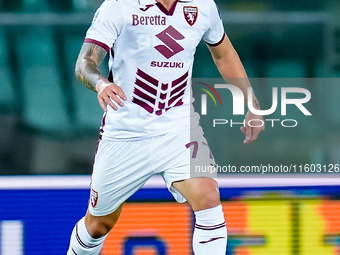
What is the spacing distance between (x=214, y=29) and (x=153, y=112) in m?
0.54

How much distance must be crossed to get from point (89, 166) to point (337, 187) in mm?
2150

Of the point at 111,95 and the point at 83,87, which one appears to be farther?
the point at 83,87

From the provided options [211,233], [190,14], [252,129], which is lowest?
[211,233]

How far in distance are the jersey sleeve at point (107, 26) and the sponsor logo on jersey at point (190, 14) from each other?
298mm

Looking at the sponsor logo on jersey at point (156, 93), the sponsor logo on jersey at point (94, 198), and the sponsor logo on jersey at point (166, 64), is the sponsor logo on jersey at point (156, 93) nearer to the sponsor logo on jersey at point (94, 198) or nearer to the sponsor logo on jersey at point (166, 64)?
the sponsor logo on jersey at point (166, 64)

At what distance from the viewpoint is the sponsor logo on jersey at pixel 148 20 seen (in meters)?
2.00

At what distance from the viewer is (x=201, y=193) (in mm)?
1923

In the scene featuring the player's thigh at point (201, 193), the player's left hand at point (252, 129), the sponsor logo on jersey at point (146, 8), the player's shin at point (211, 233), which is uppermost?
the sponsor logo on jersey at point (146, 8)

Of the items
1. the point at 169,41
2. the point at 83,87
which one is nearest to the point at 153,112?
the point at 169,41

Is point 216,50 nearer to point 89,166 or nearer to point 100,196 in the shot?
point 100,196

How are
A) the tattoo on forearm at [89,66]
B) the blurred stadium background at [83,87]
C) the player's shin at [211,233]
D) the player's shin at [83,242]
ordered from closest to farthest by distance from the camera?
the tattoo on forearm at [89,66], the player's shin at [211,233], the player's shin at [83,242], the blurred stadium background at [83,87]

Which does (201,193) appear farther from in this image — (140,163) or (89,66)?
(89,66)

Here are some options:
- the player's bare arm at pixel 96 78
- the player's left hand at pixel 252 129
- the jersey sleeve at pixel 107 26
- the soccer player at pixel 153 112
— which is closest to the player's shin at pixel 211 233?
the soccer player at pixel 153 112

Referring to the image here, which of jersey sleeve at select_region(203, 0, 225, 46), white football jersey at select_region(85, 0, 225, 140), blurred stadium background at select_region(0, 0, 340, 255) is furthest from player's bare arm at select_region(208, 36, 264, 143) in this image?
blurred stadium background at select_region(0, 0, 340, 255)
